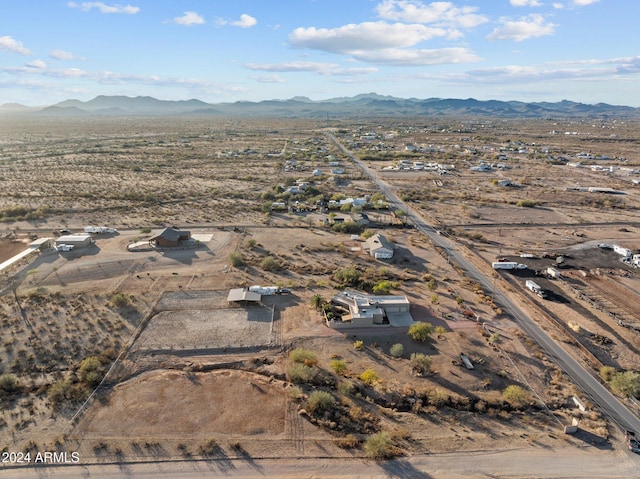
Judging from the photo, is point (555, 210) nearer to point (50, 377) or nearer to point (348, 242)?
point (348, 242)

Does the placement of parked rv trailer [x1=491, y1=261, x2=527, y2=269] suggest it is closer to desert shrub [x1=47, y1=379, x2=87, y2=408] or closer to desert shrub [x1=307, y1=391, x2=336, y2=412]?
desert shrub [x1=307, y1=391, x2=336, y2=412]

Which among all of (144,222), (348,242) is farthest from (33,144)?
(348,242)

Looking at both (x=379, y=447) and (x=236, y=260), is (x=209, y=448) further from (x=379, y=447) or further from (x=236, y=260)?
(x=236, y=260)

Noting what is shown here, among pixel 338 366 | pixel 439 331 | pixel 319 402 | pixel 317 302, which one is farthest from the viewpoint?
pixel 317 302

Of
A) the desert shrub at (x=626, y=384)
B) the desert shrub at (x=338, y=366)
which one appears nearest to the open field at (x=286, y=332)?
the desert shrub at (x=338, y=366)

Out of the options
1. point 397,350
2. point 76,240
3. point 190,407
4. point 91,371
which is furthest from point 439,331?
point 76,240

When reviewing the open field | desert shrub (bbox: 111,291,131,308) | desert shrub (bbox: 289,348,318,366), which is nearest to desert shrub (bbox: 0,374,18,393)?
the open field

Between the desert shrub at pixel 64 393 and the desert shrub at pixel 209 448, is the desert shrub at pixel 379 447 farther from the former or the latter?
the desert shrub at pixel 64 393
